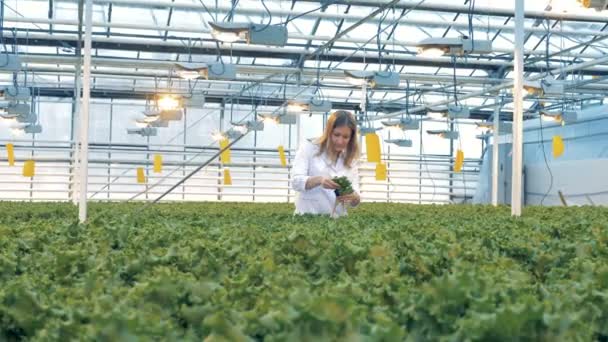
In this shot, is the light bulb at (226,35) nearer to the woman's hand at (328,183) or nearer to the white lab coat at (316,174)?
the white lab coat at (316,174)

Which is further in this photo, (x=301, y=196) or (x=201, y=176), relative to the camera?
(x=201, y=176)

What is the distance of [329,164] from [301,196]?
1.39 ft

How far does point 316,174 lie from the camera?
5930 mm

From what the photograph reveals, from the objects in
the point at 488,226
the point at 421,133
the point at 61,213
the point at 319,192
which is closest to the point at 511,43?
the point at 421,133

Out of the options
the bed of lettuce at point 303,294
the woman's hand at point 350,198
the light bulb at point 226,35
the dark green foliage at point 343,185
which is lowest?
the bed of lettuce at point 303,294

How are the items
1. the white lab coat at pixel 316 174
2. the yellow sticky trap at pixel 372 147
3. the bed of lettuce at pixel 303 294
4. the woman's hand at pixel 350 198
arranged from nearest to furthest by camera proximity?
the bed of lettuce at pixel 303 294 < the woman's hand at pixel 350 198 < the white lab coat at pixel 316 174 < the yellow sticky trap at pixel 372 147

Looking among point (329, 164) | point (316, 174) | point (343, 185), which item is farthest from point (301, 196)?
point (343, 185)

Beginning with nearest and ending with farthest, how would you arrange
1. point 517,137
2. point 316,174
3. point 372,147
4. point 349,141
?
1. point 349,141
2. point 316,174
3. point 517,137
4. point 372,147

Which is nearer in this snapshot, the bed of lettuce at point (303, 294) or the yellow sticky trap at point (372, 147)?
the bed of lettuce at point (303, 294)

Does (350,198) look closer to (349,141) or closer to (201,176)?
(349,141)

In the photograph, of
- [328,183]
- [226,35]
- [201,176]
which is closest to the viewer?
[328,183]

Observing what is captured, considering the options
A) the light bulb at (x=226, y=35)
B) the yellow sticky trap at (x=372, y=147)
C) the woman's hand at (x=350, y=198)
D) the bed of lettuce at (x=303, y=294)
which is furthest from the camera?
the yellow sticky trap at (x=372, y=147)

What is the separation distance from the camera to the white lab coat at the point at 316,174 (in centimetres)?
582

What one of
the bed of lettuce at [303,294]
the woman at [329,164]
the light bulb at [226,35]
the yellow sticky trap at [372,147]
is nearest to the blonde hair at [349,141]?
the woman at [329,164]
